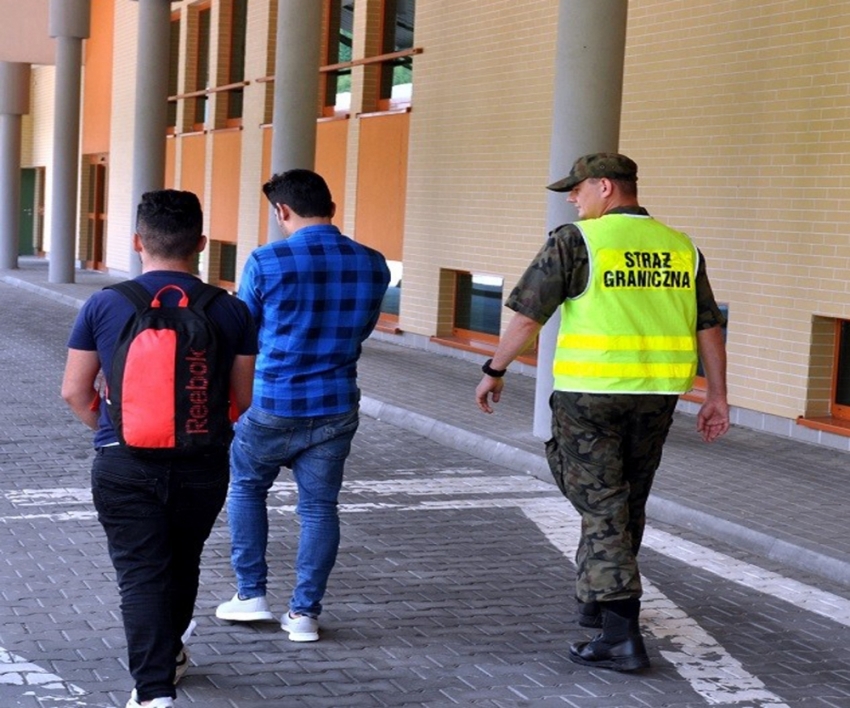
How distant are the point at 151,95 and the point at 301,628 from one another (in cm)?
1996

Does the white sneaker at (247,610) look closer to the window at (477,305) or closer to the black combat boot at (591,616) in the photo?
the black combat boot at (591,616)

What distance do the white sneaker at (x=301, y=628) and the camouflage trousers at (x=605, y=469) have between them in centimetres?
107

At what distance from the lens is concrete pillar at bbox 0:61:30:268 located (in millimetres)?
35781

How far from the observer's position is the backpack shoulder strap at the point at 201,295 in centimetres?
482

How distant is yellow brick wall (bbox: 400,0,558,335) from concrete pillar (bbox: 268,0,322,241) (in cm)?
172

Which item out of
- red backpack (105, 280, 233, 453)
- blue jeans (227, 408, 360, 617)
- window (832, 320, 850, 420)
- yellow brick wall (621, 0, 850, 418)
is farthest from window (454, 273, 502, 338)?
red backpack (105, 280, 233, 453)

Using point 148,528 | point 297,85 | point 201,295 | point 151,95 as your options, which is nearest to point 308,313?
point 201,295

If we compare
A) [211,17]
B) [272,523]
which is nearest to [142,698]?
[272,523]

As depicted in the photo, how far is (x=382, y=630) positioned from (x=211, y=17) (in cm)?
2323

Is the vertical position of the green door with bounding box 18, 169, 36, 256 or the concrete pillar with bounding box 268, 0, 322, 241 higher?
the concrete pillar with bounding box 268, 0, 322, 241

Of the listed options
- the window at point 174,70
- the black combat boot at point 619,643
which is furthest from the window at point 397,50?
the black combat boot at point 619,643

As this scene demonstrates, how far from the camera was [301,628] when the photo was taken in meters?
6.04

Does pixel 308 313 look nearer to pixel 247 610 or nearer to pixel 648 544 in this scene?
pixel 247 610

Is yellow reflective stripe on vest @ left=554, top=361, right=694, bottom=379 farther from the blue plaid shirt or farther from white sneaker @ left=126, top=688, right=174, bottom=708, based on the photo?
white sneaker @ left=126, top=688, right=174, bottom=708
